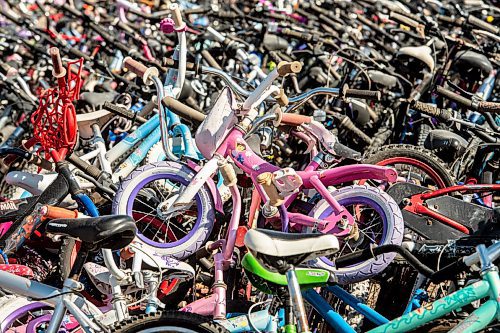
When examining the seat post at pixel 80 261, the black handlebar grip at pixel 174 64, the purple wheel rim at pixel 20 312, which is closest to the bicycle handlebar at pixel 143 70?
the black handlebar grip at pixel 174 64

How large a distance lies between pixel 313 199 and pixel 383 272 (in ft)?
2.18

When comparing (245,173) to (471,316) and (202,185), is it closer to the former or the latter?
(202,185)

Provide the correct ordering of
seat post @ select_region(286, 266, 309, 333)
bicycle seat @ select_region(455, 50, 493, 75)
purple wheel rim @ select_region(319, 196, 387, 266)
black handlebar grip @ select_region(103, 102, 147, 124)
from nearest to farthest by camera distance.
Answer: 1. seat post @ select_region(286, 266, 309, 333)
2. purple wheel rim @ select_region(319, 196, 387, 266)
3. black handlebar grip @ select_region(103, 102, 147, 124)
4. bicycle seat @ select_region(455, 50, 493, 75)

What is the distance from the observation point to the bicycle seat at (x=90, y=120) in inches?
249

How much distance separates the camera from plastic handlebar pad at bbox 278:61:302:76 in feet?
14.9

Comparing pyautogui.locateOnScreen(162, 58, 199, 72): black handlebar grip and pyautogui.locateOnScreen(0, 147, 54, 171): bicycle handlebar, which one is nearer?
pyautogui.locateOnScreen(162, 58, 199, 72): black handlebar grip

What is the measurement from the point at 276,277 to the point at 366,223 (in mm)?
1492

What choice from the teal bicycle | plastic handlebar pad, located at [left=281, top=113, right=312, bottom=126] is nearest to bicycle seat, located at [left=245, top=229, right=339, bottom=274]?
the teal bicycle

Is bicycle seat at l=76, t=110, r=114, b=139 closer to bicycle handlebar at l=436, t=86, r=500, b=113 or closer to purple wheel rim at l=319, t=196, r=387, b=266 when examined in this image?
purple wheel rim at l=319, t=196, r=387, b=266

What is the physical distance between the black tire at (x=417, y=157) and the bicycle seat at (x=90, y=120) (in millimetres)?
2091

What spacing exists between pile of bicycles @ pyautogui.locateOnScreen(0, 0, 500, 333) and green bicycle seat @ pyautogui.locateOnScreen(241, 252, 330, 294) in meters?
0.01

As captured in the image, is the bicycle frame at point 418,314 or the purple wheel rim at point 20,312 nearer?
the bicycle frame at point 418,314

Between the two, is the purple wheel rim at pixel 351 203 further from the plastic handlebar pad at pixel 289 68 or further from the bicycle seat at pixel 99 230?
the bicycle seat at pixel 99 230

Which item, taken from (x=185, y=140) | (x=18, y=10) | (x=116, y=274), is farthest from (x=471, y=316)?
(x=18, y=10)
